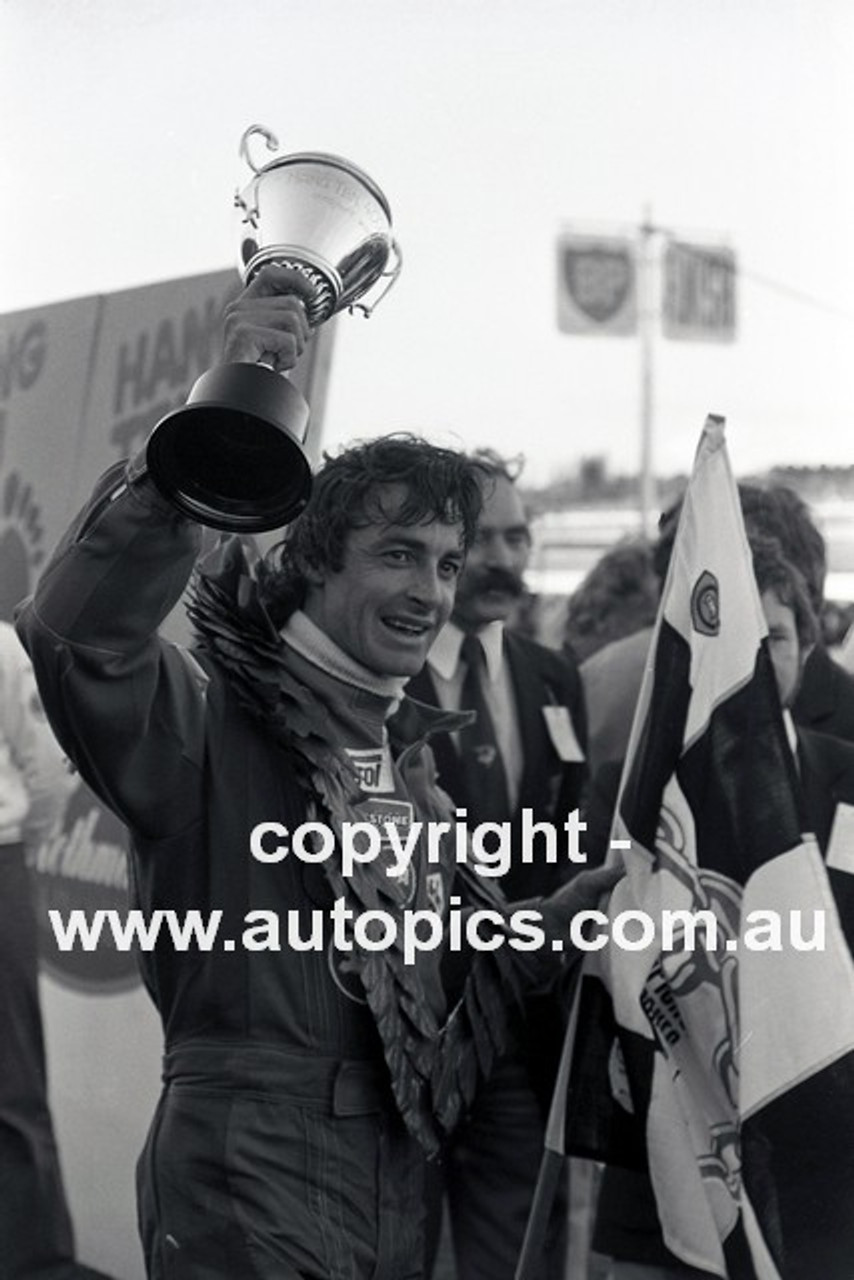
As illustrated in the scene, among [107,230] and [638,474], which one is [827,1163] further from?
[638,474]

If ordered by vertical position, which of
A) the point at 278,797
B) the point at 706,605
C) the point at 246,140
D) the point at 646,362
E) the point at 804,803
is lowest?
the point at 278,797

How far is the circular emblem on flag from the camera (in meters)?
2.28

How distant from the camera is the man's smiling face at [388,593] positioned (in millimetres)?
2040

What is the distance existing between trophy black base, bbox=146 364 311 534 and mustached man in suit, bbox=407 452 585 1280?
1.05 meters

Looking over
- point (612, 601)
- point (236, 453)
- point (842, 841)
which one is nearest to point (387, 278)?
point (236, 453)

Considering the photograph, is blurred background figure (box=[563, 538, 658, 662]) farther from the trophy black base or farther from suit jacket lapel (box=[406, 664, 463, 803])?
the trophy black base

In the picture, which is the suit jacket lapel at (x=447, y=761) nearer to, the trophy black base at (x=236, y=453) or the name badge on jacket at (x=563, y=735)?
the name badge on jacket at (x=563, y=735)

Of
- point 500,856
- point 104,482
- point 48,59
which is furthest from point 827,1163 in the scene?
point 48,59

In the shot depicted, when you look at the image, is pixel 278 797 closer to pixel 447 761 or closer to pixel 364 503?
pixel 364 503

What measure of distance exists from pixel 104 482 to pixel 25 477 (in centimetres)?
166

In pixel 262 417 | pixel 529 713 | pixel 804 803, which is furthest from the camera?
pixel 529 713

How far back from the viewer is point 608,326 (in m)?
3.95

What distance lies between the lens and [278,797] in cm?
194

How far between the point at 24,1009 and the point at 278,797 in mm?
1423
